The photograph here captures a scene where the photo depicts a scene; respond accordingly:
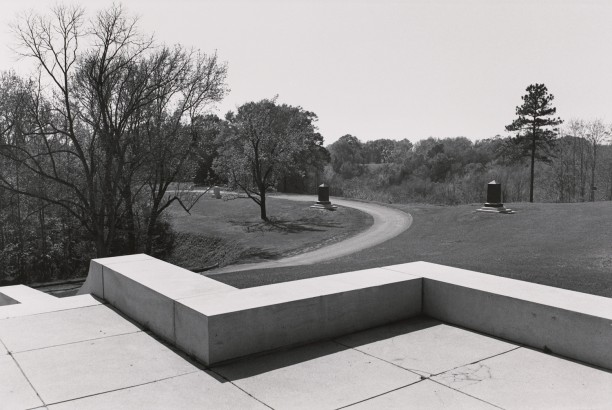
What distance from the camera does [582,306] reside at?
432 centimetres

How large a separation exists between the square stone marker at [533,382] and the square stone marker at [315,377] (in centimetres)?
44

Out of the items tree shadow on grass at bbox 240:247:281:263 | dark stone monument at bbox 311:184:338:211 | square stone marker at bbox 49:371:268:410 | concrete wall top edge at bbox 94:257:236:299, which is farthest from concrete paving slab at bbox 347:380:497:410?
dark stone monument at bbox 311:184:338:211

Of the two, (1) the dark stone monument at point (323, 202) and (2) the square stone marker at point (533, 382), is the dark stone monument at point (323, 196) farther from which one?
(2) the square stone marker at point (533, 382)

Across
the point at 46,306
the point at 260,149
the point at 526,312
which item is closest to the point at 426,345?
the point at 526,312

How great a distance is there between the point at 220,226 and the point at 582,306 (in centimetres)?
3503

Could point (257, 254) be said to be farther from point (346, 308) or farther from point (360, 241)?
point (346, 308)

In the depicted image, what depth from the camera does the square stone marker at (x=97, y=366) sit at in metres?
3.75

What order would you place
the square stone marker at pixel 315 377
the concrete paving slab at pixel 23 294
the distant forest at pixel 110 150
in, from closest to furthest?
the square stone marker at pixel 315 377, the concrete paving slab at pixel 23 294, the distant forest at pixel 110 150

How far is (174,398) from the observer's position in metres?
3.59

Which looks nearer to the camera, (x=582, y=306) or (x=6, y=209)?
(x=582, y=306)

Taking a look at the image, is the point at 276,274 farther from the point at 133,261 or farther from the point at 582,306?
the point at 582,306

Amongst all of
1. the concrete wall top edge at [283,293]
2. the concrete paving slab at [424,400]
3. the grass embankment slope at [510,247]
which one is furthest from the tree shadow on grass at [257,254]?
the concrete paving slab at [424,400]

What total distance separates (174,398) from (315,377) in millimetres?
1020

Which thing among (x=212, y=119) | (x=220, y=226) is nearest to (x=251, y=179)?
(x=220, y=226)
